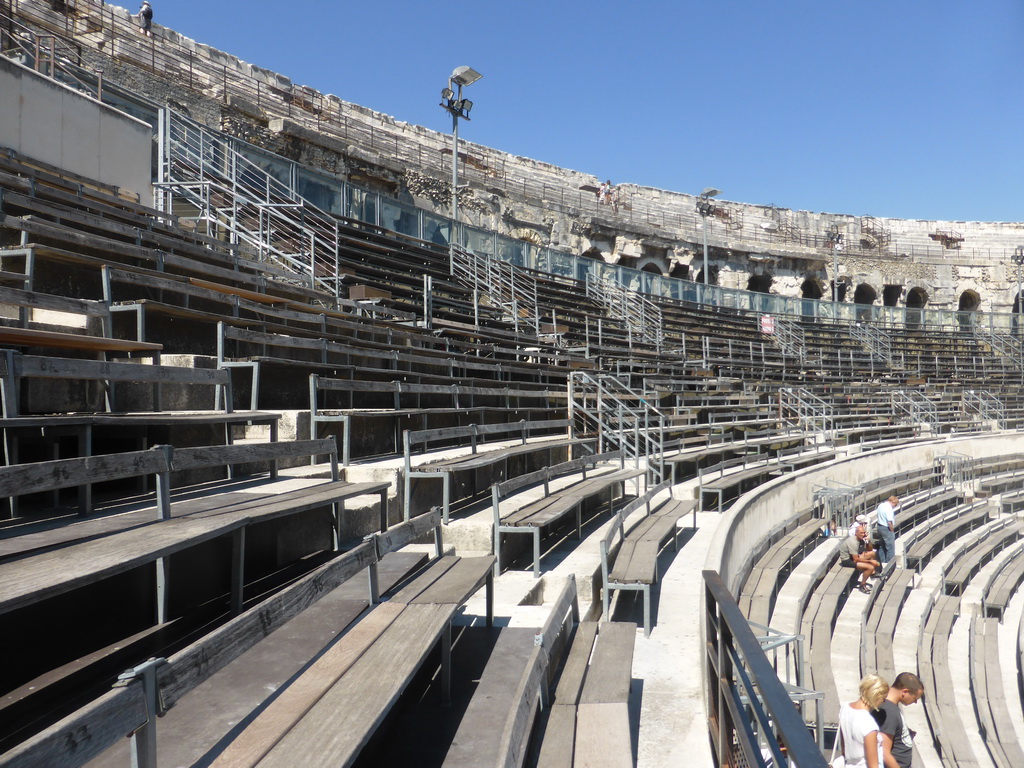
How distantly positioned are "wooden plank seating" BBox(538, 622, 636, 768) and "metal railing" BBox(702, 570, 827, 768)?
0.37 m

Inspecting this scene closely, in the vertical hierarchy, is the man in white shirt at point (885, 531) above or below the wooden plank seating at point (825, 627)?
above

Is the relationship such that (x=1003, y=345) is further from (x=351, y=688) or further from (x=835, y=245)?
(x=351, y=688)

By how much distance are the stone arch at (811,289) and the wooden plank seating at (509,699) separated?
3215 cm

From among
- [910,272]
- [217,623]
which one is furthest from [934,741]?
[910,272]

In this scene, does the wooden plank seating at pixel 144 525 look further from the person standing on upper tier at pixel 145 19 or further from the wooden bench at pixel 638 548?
the person standing on upper tier at pixel 145 19

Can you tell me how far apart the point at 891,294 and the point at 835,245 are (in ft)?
19.1

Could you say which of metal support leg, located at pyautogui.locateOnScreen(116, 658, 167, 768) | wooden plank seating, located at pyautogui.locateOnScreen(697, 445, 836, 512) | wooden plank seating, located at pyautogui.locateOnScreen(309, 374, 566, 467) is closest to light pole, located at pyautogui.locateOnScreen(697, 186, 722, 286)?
wooden plank seating, located at pyautogui.locateOnScreen(697, 445, 836, 512)

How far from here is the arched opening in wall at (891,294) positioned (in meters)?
34.6

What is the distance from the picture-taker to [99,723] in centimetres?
136

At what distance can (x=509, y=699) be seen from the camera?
2891 mm

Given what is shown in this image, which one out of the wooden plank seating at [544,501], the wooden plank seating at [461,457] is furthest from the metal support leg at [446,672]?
the wooden plank seating at [461,457]

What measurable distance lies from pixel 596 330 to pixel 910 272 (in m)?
24.5

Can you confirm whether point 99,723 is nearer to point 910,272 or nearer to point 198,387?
point 198,387

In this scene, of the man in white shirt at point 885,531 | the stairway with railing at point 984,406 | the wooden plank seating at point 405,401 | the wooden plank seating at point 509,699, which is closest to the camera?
the wooden plank seating at point 509,699
